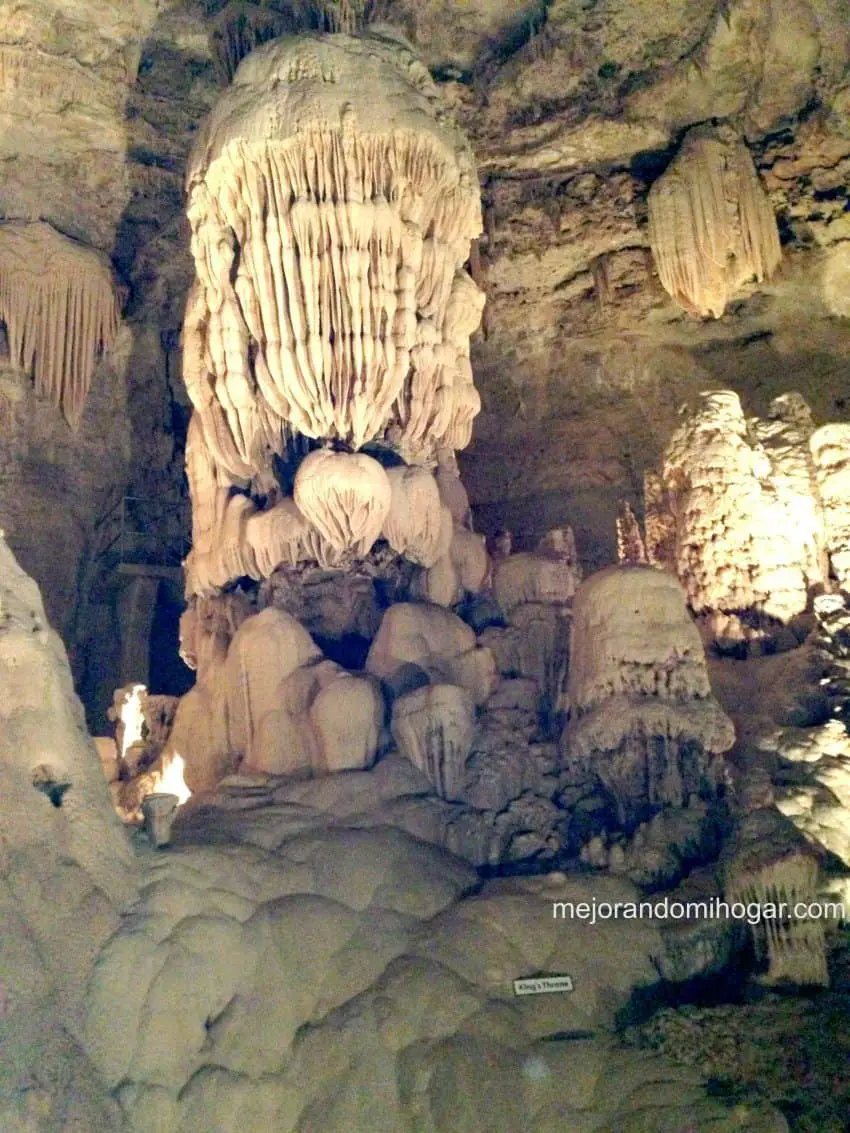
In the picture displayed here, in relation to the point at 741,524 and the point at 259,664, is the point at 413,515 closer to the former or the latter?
the point at 259,664

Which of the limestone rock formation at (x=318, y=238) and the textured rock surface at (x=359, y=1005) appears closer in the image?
the textured rock surface at (x=359, y=1005)

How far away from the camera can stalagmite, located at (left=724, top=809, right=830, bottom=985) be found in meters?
8.22

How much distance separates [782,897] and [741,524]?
447 centimetres

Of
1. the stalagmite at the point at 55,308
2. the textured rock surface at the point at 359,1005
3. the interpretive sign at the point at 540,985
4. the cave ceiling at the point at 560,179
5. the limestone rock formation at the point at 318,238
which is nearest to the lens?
the textured rock surface at the point at 359,1005

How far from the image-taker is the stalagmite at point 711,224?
51.0 ft

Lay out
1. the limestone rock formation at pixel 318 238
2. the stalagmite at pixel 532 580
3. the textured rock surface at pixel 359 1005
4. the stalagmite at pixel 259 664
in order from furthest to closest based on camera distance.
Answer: the stalagmite at pixel 532 580, the limestone rock formation at pixel 318 238, the stalagmite at pixel 259 664, the textured rock surface at pixel 359 1005

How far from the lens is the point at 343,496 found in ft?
37.9

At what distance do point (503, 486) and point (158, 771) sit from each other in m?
7.14

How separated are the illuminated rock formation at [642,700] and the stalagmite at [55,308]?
8908 millimetres

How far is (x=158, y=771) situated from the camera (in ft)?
40.2

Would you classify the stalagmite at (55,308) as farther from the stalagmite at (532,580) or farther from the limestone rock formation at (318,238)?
the stalagmite at (532,580)

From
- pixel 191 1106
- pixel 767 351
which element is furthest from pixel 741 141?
pixel 191 1106

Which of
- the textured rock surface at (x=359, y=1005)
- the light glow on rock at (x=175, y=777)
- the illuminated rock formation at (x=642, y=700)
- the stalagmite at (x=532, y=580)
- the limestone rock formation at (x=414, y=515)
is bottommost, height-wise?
the textured rock surface at (x=359, y=1005)

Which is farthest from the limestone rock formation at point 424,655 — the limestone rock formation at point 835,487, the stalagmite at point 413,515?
the limestone rock formation at point 835,487
